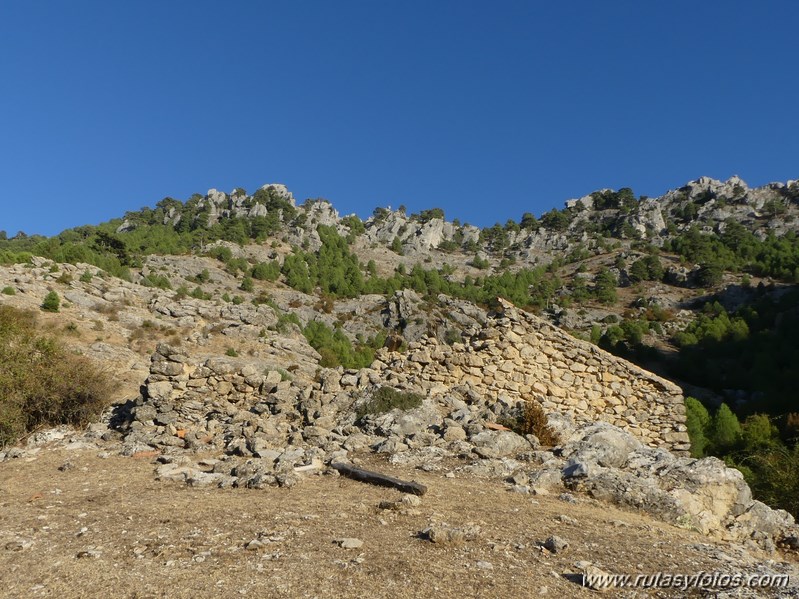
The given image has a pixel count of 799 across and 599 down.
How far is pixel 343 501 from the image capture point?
6.68 meters

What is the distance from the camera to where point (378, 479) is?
24.5 feet

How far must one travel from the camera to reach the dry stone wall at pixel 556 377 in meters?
12.0

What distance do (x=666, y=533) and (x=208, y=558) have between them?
17.4 ft

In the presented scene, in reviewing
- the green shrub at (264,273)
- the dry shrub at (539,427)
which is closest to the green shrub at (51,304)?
the dry shrub at (539,427)

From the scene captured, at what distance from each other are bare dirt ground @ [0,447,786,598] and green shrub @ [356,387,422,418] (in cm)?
258

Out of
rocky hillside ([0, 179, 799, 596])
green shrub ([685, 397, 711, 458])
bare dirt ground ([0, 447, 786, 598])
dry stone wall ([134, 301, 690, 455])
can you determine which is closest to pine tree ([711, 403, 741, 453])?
rocky hillside ([0, 179, 799, 596])

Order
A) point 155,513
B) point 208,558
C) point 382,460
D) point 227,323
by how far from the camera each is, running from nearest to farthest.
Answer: point 208,558 → point 155,513 → point 382,460 → point 227,323

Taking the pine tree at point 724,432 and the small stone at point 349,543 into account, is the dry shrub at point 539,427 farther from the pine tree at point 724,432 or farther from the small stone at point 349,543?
the pine tree at point 724,432

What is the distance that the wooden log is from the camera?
702cm

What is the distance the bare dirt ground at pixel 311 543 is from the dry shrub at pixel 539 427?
232cm

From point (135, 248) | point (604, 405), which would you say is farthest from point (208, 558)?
point (135, 248)

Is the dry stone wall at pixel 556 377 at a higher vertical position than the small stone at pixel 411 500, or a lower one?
higher

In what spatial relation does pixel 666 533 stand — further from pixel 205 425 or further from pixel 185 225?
pixel 185 225

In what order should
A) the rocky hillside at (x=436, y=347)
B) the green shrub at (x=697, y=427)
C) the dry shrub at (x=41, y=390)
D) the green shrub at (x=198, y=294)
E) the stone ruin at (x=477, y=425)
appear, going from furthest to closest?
the green shrub at (x=198, y=294), the green shrub at (x=697, y=427), the dry shrub at (x=41, y=390), the rocky hillside at (x=436, y=347), the stone ruin at (x=477, y=425)
